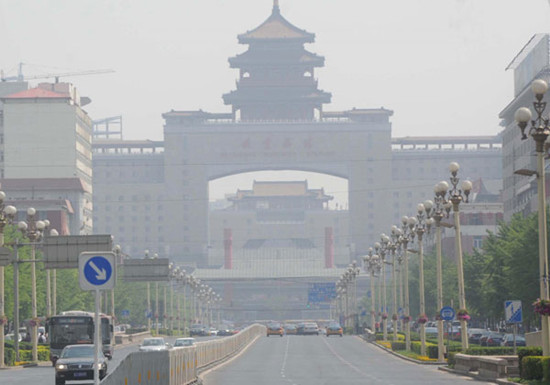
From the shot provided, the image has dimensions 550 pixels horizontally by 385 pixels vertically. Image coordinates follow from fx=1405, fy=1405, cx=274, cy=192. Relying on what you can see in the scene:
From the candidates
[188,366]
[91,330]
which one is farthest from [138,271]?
[188,366]

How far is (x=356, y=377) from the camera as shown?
5538 cm

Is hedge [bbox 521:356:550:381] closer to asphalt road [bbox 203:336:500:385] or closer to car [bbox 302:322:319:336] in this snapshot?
asphalt road [bbox 203:336:500:385]

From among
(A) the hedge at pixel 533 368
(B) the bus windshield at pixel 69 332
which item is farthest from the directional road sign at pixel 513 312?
(B) the bus windshield at pixel 69 332

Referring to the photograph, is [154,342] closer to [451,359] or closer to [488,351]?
[488,351]

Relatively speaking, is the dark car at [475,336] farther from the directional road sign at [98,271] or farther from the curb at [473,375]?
the directional road sign at [98,271]

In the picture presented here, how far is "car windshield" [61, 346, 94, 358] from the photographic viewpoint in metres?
52.4

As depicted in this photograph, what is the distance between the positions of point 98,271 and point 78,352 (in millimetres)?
25767

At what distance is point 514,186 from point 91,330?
111 metres

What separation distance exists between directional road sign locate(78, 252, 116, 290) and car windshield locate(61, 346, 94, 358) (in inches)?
988

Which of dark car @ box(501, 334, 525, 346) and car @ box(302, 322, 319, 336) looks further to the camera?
car @ box(302, 322, 319, 336)

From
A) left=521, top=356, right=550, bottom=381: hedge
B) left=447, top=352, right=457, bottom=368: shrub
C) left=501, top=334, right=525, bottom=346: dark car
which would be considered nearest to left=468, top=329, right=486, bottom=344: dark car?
left=501, top=334, right=525, bottom=346: dark car

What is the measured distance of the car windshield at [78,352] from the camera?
172 ft

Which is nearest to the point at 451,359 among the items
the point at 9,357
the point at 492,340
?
the point at 492,340

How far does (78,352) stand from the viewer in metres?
52.8
